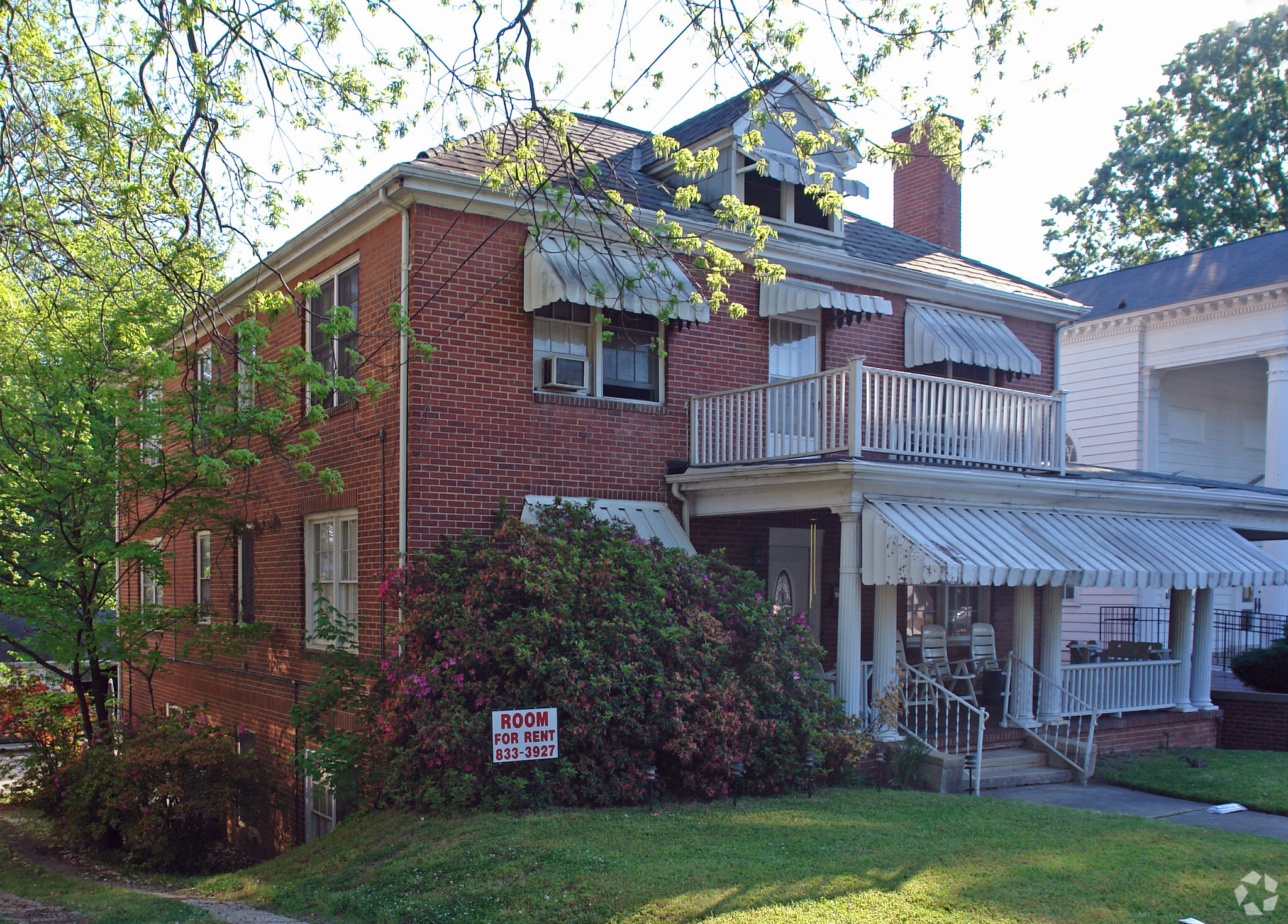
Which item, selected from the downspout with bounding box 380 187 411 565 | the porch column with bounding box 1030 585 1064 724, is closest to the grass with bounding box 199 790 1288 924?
the downspout with bounding box 380 187 411 565

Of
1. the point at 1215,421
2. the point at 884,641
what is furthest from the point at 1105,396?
the point at 884,641

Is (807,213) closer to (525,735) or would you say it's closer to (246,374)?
(246,374)

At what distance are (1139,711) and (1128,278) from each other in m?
15.8

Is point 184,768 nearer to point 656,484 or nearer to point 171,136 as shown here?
point 656,484

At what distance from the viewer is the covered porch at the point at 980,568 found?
1122 cm

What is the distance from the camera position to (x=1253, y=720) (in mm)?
15109

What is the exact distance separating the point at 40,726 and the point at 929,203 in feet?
54.4

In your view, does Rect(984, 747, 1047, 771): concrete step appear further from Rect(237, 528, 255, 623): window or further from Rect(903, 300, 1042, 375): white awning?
Rect(237, 528, 255, 623): window

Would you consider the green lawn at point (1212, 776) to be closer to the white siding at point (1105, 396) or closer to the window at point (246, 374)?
the window at point (246, 374)

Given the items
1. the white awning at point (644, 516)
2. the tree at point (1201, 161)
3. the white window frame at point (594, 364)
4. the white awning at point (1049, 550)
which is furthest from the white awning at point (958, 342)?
the tree at point (1201, 161)

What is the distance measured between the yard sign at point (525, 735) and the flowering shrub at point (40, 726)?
27.6ft

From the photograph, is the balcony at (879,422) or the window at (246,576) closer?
the balcony at (879,422)

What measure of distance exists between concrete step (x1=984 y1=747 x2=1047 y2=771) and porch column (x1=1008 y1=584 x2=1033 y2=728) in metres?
0.35

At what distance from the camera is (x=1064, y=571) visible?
1167 cm
